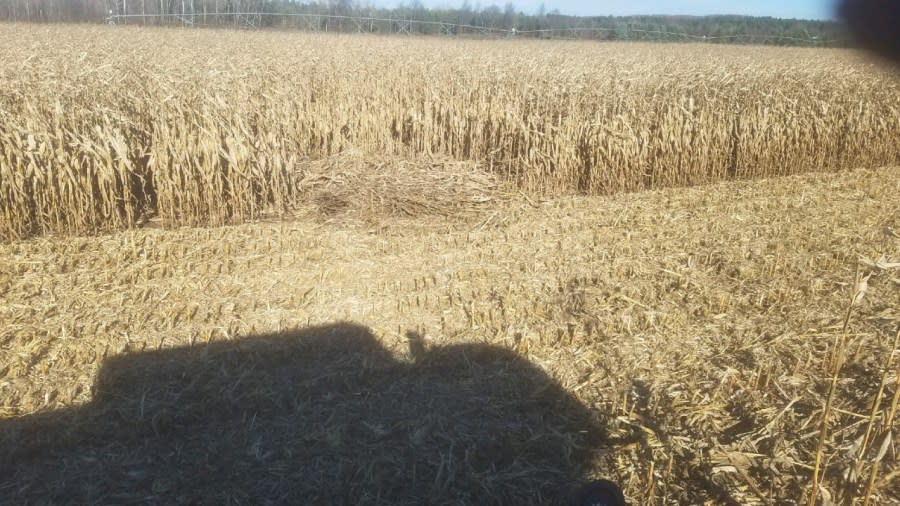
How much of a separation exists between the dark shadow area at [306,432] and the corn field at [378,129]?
2872mm

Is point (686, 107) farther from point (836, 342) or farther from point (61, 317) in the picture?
point (61, 317)

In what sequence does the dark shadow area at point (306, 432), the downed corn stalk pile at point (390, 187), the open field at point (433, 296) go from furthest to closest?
the downed corn stalk pile at point (390, 187) → the open field at point (433, 296) → the dark shadow area at point (306, 432)

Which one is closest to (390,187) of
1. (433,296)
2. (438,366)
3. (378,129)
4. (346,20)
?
(378,129)

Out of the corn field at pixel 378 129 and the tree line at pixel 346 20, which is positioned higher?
the tree line at pixel 346 20

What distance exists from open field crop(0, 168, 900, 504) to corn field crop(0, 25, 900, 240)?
23.0 inches

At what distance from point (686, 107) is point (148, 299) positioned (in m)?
7.30

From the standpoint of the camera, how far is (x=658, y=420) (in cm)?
340

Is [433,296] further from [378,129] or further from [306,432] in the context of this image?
[378,129]

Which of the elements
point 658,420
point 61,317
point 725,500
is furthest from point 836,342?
point 61,317

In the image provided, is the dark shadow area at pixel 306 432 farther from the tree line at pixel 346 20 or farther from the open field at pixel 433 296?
the tree line at pixel 346 20

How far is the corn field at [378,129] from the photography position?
19.6 feet

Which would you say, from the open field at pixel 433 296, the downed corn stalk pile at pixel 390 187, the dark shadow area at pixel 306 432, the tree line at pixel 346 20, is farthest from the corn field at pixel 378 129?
the tree line at pixel 346 20

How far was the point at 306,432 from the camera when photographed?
11.0 ft

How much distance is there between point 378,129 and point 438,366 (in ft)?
16.7
